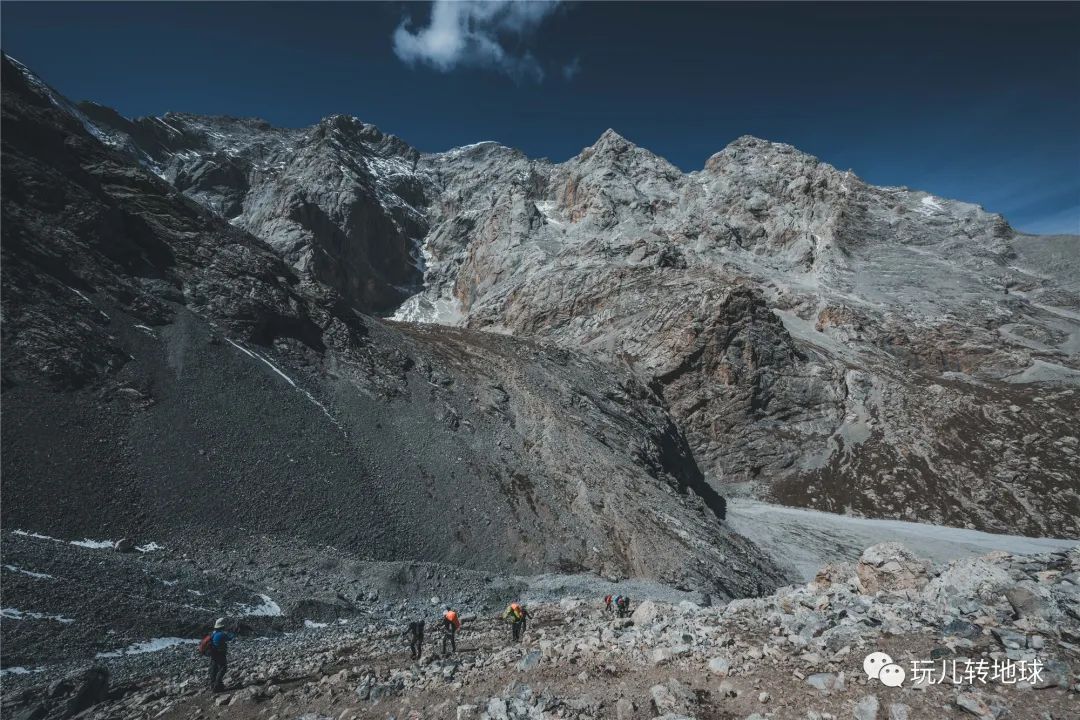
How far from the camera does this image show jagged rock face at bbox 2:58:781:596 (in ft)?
73.9

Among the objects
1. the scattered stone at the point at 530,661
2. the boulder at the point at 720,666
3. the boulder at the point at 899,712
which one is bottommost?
the scattered stone at the point at 530,661

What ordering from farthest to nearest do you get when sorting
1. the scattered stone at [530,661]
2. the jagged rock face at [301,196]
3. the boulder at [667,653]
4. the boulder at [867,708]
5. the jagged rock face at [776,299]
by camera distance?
the jagged rock face at [301,196] < the jagged rock face at [776,299] < the scattered stone at [530,661] < the boulder at [667,653] < the boulder at [867,708]

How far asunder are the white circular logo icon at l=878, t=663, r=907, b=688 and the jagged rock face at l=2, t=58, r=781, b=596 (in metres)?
23.9

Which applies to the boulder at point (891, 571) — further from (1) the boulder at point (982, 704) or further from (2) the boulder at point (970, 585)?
(1) the boulder at point (982, 704)

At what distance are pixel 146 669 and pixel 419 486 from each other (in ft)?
59.4

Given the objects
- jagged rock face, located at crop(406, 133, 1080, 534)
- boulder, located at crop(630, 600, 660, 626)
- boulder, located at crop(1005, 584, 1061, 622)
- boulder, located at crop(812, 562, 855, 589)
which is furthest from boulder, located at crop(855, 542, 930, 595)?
jagged rock face, located at crop(406, 133, 1080, 534)

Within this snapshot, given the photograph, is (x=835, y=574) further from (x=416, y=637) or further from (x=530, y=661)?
(x=416, y=637)

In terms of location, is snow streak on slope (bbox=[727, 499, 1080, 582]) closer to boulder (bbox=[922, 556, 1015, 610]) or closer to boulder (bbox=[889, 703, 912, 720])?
boulder (bbox=[922, 556, 1015, 610])

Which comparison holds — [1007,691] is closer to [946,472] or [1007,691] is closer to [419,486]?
[419,486]

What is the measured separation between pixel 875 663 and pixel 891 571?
6.23 meters

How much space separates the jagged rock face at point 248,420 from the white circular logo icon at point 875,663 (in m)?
23.6

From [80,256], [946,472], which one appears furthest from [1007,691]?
[946,472]

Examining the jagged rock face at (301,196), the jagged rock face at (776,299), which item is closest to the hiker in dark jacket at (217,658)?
the jagged rock face at (776,299)

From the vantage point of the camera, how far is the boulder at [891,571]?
11.7 m
